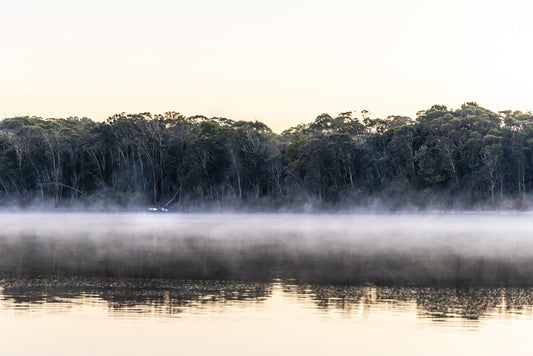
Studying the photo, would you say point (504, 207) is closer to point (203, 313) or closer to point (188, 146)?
point (188, 146)

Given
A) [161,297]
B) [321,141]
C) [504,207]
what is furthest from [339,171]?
[161,297]

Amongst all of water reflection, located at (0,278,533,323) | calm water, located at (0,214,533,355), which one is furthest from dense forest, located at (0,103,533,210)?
water reflection, located at (0,278,533,323)

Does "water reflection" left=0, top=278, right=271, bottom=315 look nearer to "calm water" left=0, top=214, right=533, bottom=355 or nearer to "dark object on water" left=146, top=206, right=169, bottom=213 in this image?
"calm water" left=0, top=214, right=533, bottom=355

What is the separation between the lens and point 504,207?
83438 millimetres

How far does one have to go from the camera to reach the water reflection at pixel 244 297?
687 inches

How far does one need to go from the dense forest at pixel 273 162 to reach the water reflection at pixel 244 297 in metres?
63.8

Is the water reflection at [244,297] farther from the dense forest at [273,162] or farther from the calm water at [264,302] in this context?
the dense forest at [273,162]

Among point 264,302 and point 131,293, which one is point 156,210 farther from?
point 264,302

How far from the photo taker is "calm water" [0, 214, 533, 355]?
14.0 m

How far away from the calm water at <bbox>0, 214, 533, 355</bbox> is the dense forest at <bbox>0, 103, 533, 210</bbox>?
52.1 metres

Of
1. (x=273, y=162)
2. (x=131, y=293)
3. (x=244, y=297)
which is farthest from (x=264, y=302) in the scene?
(x=273, y=162)

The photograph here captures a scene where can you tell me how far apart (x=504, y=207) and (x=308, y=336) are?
244 feet

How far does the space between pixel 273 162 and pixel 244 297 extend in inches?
3109

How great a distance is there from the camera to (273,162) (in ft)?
323
